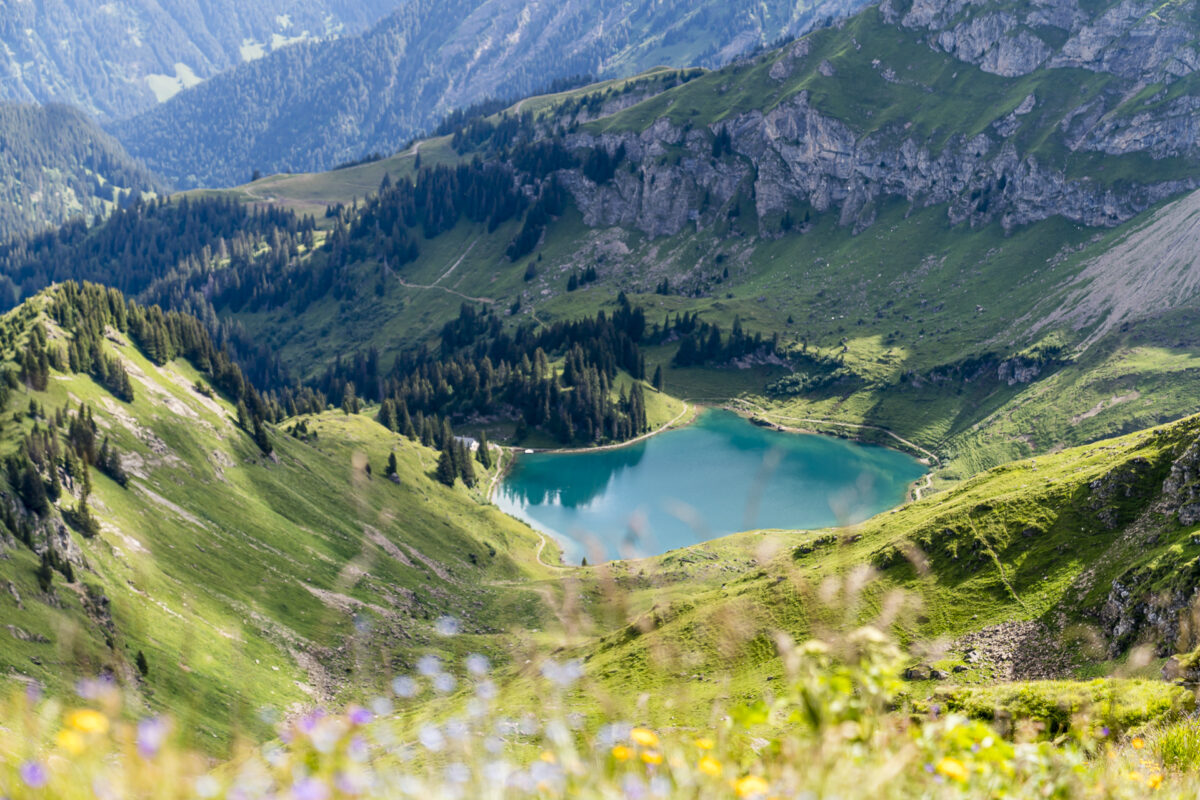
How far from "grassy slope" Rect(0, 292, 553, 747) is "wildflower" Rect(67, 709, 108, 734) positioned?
4871 cm

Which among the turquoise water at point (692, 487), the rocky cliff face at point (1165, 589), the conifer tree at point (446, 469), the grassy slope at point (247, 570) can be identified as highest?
the rocky cliff face at point (1165, 589)

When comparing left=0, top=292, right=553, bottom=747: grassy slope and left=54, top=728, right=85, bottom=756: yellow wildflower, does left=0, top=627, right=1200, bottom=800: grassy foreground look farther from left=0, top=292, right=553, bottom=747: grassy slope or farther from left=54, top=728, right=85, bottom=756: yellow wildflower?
left=0, top=292, right=553, bottom=747: grassy slope

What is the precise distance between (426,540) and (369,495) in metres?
11.2

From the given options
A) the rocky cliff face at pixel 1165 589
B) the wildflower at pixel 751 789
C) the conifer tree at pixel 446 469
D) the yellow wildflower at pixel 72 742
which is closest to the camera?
the yellow wildflower at pixel 72 742

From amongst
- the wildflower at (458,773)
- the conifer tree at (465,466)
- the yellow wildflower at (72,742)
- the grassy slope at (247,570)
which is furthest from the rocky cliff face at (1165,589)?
the conifer tree at (465,466)

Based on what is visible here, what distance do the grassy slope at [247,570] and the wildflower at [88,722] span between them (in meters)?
48.7

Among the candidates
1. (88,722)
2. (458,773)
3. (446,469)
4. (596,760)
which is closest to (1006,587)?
(596,760)

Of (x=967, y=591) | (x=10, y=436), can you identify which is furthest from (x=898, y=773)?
(x=10, y=436)

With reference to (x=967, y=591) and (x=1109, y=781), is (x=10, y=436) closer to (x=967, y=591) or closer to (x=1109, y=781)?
(x=967, y=591)

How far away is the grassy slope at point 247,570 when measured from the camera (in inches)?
2489

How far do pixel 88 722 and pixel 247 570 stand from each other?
292ft

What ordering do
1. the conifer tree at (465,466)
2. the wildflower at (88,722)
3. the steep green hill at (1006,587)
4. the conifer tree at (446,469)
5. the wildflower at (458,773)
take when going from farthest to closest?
the conifer tree at (465,466) → the conifer tree at (446,469) → the steep green hill at (1006,587) → the wildflower at (458,773) → the wildflower at (88,722)

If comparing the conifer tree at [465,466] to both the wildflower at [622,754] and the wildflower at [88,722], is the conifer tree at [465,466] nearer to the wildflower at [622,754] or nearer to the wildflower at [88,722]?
the wildflower at [622,754]

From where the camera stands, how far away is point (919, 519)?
247 feet
